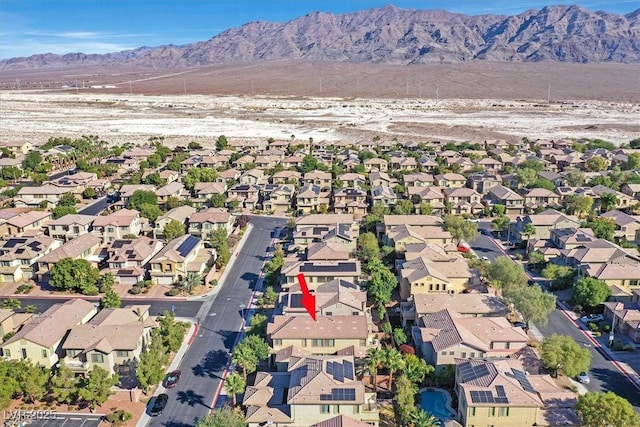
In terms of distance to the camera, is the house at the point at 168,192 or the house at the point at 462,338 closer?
the house at the point at 462,338

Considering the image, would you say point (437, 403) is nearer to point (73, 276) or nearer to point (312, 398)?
point (312, 398)

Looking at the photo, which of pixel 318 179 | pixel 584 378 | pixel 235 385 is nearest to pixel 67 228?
pixel 318 179

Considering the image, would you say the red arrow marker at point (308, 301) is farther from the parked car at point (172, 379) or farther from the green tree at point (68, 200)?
the green tree at point (68, 200)

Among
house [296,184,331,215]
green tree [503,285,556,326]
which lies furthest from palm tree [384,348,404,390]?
house [296,184,331,215]

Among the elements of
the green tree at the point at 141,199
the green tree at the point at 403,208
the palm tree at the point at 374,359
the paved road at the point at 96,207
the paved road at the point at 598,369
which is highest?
the green tree at the point at 141,199

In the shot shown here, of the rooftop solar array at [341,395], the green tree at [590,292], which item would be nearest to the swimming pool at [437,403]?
the rooftop solar array at [341,395]

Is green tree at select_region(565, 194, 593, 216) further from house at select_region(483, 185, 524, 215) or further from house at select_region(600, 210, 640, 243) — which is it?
house at select_region(600, 210, 640, 243)
